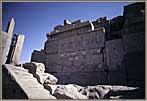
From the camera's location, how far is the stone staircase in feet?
10.2

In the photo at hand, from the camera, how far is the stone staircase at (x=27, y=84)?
3.10m

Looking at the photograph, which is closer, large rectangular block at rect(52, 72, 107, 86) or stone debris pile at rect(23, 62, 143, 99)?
stone debris pile at rect(23, 62, 143, 99)

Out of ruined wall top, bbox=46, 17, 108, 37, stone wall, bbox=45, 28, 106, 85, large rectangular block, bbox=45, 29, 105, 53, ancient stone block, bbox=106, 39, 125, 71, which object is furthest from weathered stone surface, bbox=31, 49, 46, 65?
ancient stone block, bbox=106, 39, 125, 71

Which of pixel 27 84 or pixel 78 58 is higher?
pixel 78 58

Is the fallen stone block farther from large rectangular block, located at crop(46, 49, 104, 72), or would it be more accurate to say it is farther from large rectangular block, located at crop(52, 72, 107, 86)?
large rectangular block, located at crop(46, 49, 104, 72)

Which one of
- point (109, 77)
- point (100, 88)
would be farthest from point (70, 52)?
point (100, 88)

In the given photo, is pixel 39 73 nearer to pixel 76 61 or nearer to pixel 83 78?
pixel 83 78

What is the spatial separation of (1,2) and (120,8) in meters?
3.00

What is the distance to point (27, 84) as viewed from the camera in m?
3.39

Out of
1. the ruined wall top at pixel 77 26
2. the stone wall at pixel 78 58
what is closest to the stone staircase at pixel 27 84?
the stone wall at pixel 78 58

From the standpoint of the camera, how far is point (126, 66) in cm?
471

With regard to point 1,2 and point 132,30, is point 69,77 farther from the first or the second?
point 1,2

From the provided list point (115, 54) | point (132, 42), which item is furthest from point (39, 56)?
point (132, 42)

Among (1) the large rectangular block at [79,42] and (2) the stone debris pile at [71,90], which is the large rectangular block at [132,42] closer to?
(1) the large rectangular block at [79,42]
